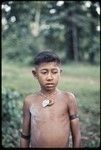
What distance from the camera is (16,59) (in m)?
6.12

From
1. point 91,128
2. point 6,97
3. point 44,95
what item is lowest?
point 91,128

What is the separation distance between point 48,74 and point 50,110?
26 cm

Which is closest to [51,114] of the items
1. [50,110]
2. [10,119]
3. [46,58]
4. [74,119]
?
[50,110]

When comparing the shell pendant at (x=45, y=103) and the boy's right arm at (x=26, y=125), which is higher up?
the shell pendant at (x=45, y=103)

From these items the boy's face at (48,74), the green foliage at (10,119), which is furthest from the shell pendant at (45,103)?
the green foliage at (10,119)

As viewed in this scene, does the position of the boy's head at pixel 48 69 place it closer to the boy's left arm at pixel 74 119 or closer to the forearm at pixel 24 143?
the boy's left arm at pixel 74 119

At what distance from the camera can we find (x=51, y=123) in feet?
8.45

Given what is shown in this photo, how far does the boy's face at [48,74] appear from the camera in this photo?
252 cm

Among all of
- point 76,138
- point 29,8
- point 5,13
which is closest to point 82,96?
point 29,8

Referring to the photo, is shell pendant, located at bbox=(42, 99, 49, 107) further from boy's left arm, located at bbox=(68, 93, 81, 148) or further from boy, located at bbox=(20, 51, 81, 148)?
boy's left arm, located at bbox=(68, 93, 81, 148)

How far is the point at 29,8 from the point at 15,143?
2.10 meters

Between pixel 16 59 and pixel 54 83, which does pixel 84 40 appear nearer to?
pixel 16 59

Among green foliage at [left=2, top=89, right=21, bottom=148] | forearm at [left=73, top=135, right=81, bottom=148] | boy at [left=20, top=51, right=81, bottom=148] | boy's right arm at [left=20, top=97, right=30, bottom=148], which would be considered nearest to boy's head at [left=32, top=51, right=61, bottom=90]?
boy at [left=20, top=51, right=81, bottom=148]

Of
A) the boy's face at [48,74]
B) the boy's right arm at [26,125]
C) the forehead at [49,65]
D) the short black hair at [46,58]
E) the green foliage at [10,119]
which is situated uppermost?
the short black hair at [46,58]
